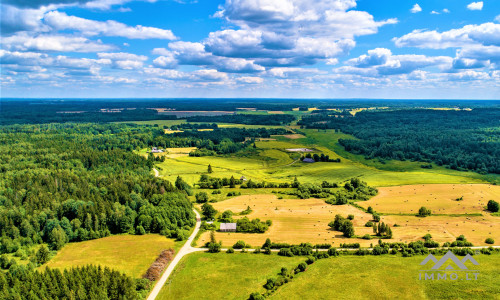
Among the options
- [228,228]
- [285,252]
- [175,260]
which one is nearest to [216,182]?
[228,228]

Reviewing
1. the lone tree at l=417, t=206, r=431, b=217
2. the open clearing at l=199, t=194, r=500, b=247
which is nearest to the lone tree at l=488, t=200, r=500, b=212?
the open clearing at l=199, t=194, r=500, b=247

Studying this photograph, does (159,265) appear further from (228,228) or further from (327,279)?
(327,279)

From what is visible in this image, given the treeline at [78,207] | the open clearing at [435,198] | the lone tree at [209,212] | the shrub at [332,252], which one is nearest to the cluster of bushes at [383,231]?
the shrub at [332,252]

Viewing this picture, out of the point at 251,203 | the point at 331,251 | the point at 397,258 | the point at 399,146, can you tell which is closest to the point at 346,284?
the point at 331,251

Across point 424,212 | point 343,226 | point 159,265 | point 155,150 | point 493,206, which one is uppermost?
point 155,150

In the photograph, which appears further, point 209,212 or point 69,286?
point 209,212

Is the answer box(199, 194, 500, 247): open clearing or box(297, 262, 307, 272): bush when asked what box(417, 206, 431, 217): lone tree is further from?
box(297, 262, 307, 272): bush

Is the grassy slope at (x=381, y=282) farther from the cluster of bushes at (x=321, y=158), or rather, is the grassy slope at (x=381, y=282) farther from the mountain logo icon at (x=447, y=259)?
the cluster of bushes at (x=321, y=158)
